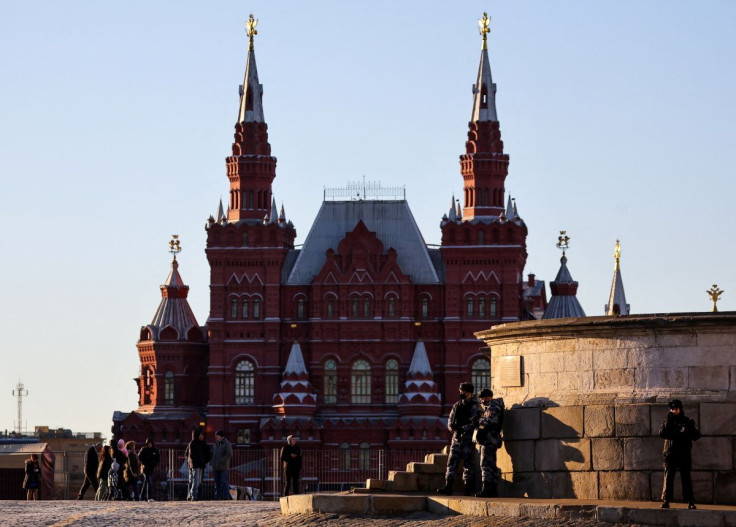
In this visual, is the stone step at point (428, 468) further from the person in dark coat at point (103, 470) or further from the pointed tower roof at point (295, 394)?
the pointed tower roof at point (295, 394)

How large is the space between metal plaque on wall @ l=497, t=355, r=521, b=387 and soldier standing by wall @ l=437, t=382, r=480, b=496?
492 millimetres

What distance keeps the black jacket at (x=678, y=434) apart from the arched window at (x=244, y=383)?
75.5 meters

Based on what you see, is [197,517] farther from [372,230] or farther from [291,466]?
[372,230]

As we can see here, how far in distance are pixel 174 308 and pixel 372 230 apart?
10.8m

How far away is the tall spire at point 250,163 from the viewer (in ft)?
336

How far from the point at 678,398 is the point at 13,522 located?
30.3 ft

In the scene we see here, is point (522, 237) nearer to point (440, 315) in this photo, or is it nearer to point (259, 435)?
point (440, 315)

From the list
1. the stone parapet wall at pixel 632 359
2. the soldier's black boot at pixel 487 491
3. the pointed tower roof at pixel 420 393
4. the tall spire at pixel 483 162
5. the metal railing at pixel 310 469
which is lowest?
the soldier's black boot at pixel 487 491

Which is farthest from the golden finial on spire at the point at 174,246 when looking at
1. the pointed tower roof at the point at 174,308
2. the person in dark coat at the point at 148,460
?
the person in dark coat at the point at 148,460

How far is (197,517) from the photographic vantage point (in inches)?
1110

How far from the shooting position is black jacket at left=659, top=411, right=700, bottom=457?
80.2 feet

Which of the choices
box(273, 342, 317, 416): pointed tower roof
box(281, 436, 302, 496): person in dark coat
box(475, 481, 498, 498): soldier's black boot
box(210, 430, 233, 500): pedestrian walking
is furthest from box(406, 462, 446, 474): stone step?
box(273, 342, 317, 416): pointed tower roof

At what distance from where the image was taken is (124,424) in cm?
9912

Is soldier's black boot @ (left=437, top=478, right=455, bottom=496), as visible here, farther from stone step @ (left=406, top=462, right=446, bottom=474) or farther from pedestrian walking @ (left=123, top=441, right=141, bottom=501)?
pedestrian walking @ (left=123, top=441, right=141, bottom=501)
